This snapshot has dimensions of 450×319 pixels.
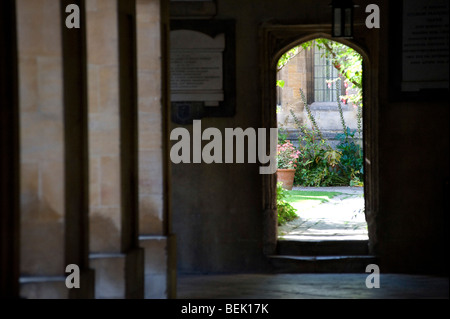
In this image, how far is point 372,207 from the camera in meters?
8.59

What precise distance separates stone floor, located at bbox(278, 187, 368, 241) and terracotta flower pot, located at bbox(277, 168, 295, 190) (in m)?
1.57

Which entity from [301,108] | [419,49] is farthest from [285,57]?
[301,108]

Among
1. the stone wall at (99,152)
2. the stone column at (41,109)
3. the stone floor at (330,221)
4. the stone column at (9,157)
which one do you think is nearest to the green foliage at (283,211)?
the stone floor at (330,221)

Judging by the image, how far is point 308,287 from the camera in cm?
761

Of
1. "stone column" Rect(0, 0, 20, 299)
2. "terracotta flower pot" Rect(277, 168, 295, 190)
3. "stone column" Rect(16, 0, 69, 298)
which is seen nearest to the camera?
"stone column" Rect(0, 0, 20, 299)

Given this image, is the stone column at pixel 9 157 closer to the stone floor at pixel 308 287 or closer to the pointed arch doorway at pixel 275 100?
the stone floor at pixel 308 287

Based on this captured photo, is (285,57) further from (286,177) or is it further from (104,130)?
(104,130)

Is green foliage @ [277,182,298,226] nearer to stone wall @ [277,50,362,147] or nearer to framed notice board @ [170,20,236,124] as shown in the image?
framed notice board @ [170,20,236,124]

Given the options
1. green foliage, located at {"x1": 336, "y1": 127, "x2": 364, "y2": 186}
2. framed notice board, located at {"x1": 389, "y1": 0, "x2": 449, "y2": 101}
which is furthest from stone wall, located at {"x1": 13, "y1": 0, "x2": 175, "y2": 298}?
green foliage, located at {"x1": 336, "y1": 127, "x2": 364, "y2": 186}

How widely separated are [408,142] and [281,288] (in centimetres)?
227

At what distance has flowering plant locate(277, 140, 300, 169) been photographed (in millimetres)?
16891

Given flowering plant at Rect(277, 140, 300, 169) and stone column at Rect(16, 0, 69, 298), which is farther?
flowering plant at Rect(277, 140, 300, 169)

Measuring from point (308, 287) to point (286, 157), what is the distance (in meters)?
9.52
